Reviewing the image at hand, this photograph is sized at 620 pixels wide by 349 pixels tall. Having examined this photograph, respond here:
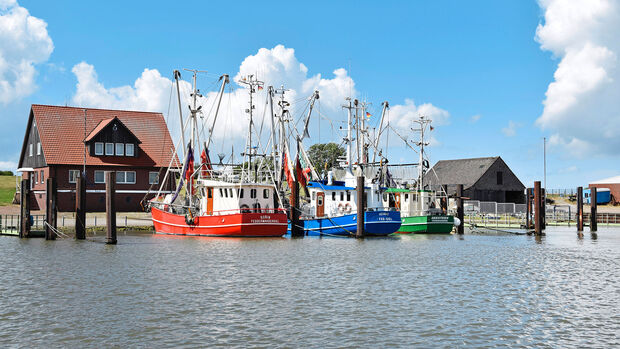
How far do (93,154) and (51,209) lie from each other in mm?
24398

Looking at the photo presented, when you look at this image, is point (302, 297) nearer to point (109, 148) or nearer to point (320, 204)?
point (320, 204)

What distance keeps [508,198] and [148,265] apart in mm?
68433

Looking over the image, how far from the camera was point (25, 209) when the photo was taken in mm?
40781

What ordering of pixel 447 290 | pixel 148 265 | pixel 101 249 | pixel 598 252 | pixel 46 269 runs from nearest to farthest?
pixel 447 290
pixel 46 269
pixel 148 265
pixel 101 249
pixel 598 252

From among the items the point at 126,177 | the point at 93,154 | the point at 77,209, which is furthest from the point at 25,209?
the point at 93,154

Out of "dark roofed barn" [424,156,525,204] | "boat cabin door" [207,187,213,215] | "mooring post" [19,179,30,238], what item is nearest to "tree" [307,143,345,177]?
"dark roofed barn" [424,156,525,204]

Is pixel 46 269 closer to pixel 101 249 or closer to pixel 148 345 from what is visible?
pixel 101 249

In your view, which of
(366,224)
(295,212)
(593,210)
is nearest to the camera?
(295,212)

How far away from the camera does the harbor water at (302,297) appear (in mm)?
16359

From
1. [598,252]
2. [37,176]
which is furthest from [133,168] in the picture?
[598,252]

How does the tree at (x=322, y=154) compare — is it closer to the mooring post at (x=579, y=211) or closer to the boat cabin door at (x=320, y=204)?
the mooring post at (x=579, y=211)

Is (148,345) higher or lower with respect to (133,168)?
lower

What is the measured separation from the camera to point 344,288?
2372cm

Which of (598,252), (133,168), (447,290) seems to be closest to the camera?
(447,290)
